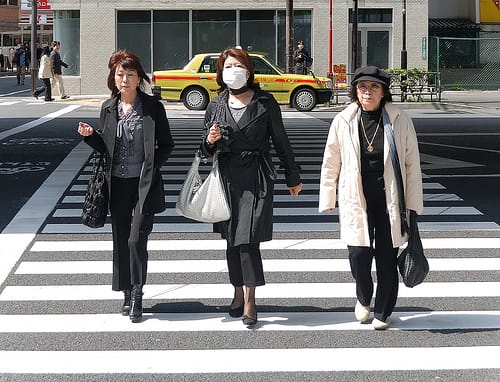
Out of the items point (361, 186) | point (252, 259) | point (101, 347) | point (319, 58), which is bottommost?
point (101, 347)

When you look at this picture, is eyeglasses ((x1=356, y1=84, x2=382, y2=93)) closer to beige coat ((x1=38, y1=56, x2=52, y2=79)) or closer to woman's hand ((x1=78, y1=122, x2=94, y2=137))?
woman's hand ((x1=78, y1=122, x2=94, y2=137))

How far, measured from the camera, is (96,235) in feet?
33.8

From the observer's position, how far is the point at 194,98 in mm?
29078

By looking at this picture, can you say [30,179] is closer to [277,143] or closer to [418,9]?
[277,143]

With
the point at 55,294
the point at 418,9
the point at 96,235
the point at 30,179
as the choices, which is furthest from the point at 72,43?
the point at 55,294

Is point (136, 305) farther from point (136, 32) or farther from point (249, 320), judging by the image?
point (136, 32)

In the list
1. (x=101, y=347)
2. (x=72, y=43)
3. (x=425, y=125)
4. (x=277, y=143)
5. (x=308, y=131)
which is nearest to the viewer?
(x=101, y=347)

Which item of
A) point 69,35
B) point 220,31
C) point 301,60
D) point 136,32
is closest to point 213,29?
point 220,31

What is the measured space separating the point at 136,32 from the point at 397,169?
30.8 m

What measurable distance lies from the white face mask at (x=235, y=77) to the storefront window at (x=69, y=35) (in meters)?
30.9

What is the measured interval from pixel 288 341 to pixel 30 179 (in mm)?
8861

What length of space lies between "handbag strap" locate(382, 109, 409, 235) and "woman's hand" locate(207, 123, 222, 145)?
111cm

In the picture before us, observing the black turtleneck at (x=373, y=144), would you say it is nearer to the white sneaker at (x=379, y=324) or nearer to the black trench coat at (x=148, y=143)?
the white sneaker at (x=379, y=324)

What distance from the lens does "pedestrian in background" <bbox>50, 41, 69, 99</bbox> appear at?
108ft
